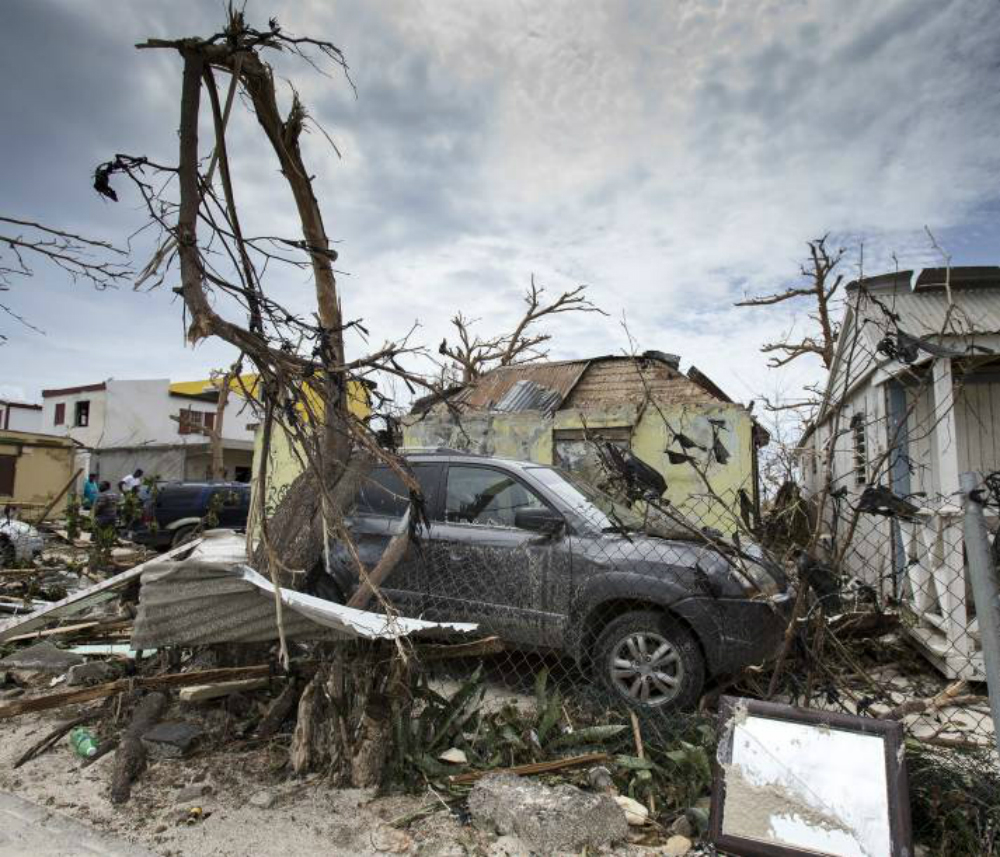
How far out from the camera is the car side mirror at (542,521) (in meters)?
5.01

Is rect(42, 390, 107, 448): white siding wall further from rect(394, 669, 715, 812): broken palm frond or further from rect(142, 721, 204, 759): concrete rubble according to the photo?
rect(394, 669, 715, 812): broken palm frond

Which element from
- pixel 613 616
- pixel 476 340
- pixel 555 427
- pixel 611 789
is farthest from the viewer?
pixel 476 340

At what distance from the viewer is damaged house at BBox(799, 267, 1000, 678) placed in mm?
4277

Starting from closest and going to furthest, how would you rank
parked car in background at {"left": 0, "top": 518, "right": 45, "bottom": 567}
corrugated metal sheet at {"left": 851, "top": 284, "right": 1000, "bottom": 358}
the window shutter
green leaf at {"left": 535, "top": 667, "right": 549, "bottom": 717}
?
1. green leaf at {"left": 535, "top": 667, "right": 549, "bottom": 717}
2. corrugated metal sheet at {"left": 851, "top": 284, "right": 1000, "bottom": 358}
3. parked car in background at {"left": 0, "top": 518, "right": 45, "bottom": 567}
4. the window shutter

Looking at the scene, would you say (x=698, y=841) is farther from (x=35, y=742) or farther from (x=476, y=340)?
(x=476, y=340)

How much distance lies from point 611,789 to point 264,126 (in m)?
4.14

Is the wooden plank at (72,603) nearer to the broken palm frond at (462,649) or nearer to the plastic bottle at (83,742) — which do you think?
the plastic bottle at (83,742)

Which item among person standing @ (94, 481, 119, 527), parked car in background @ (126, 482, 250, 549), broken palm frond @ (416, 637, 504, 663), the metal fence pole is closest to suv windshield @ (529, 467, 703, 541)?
broken palm frond @ (416, 637, 504, 663)

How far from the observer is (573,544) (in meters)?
4.93

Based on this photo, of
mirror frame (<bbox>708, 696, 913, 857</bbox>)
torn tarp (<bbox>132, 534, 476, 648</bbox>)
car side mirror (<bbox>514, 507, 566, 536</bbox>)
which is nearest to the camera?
mirror frame (<bbox>708, 696, 913, 857</bbox>)

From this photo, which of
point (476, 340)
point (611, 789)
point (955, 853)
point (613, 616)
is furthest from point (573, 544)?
point (476, 340)

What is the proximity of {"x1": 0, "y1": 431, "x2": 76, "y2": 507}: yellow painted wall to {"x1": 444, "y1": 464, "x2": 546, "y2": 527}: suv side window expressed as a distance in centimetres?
2011

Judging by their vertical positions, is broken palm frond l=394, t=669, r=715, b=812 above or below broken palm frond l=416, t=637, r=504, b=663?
below

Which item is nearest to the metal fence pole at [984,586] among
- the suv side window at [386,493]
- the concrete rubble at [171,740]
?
the concrete rubble at [171,740]
